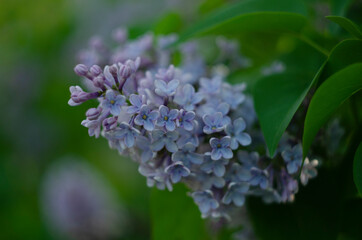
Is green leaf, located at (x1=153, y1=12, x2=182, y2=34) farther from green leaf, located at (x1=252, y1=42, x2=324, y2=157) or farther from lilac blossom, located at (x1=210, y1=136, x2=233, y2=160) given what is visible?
lilac blossom, located at (x1=210, y1=136, x2=233, y2=160)

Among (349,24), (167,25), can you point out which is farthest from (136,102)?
(167,25)

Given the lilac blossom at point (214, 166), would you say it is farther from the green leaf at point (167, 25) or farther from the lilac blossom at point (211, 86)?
the green leaf at point (167, 25)

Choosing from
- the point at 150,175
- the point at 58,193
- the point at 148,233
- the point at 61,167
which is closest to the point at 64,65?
the point at 61,167

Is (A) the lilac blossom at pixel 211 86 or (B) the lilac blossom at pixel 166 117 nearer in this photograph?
(B) the lilac blossom at pixel 166 117

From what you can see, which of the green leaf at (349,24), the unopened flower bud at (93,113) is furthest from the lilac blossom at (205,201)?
the green leaf at (349,24)

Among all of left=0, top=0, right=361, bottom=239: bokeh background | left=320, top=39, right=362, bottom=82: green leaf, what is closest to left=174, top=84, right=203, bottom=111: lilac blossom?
left=320, top=39, right=362, bottom=82: green leaf

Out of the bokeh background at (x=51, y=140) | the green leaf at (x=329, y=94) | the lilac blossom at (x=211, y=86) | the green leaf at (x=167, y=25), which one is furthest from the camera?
the bokeh background at (x=51, y=140)

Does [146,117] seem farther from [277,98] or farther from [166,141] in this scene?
[277,98]
